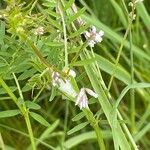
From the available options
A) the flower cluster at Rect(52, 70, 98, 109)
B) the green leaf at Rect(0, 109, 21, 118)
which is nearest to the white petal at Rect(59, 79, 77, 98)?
the flower cluster at Rect(52, 70, 98, 109)

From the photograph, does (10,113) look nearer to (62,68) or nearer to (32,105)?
(32,105)

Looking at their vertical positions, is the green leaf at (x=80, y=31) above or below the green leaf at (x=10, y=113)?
above

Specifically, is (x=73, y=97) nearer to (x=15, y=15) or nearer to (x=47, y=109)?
(x=15, y=15)

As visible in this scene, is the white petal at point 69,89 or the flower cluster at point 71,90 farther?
the white petal at point 69,89

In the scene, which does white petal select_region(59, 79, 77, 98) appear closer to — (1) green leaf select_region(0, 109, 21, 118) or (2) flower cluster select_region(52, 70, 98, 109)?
(2) flower cluster select_region(52, 70, 98, 109)

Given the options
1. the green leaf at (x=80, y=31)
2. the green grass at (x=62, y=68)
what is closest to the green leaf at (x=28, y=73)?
the green grass at (x=62, y=68)

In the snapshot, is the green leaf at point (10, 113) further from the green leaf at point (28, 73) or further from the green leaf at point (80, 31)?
the green leaf at point (80, 31)

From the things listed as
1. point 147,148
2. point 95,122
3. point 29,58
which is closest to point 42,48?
point 29,58

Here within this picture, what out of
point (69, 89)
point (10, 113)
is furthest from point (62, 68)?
point (10, 113)
